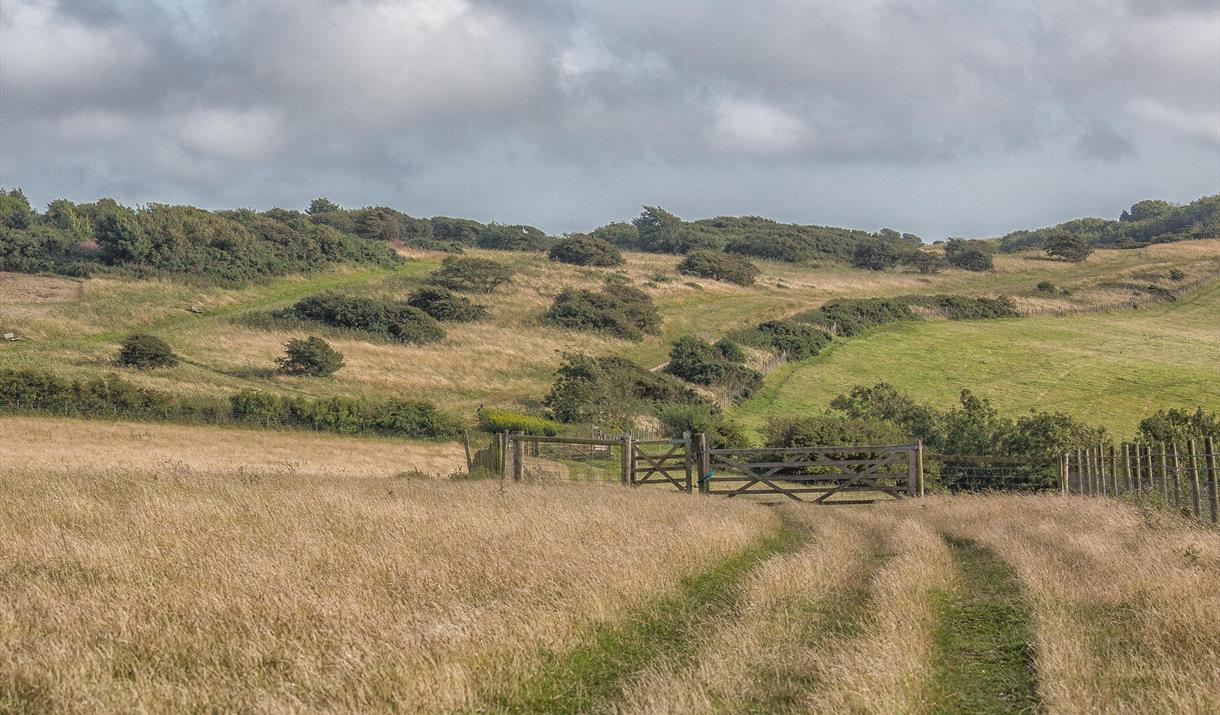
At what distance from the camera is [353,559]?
30.6 ft

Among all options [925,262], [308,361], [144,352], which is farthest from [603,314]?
[925,262]

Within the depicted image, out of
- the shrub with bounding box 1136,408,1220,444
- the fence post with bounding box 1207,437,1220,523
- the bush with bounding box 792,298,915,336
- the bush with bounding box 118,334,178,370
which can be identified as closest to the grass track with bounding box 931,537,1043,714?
the fence post with bounding box 1207,437,1220,523

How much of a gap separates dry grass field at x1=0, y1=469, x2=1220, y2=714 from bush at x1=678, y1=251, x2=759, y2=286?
3159 inches

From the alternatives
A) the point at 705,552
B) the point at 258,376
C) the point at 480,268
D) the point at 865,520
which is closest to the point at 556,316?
the point at 480,268

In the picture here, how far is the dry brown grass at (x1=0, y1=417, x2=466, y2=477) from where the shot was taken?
26250mm

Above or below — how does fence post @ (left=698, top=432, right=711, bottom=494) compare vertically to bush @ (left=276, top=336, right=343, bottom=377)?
below

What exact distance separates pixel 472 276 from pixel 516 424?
3763 cm

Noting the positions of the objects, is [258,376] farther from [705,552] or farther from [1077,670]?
[1077,670]

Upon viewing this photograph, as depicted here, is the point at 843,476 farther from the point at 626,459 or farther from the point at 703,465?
the point at 626,459

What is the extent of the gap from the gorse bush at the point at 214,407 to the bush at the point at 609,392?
617 centimetres

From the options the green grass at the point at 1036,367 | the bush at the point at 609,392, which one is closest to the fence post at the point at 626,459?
the bush at the point at 609,392

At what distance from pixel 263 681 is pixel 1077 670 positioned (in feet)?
16.6

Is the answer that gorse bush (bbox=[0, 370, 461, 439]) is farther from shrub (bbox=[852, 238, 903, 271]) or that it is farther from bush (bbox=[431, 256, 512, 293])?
shrub (bbox=[852, 238, 903, 271])

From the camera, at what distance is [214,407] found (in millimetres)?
36219
